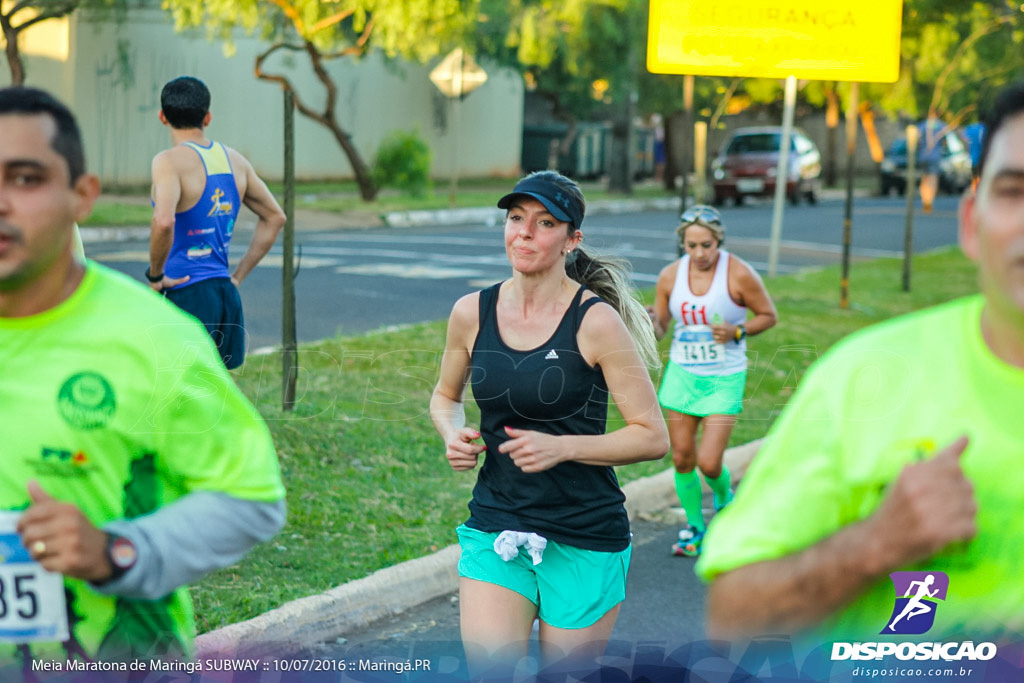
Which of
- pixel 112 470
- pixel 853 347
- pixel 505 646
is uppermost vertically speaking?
pixel 853 347

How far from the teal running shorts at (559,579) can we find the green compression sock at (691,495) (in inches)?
112

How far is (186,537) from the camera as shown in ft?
7.26

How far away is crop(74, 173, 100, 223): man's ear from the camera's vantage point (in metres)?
2.28

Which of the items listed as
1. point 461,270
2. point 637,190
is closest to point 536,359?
point 461,270

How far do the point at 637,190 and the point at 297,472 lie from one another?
1305 inches

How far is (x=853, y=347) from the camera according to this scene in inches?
77.3

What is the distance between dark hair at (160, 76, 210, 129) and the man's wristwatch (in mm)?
4745

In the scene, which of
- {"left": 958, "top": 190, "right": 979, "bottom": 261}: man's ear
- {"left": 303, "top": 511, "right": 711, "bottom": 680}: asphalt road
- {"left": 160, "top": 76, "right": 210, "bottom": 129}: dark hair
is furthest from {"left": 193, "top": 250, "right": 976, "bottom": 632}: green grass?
{"left": 958, "top": 190, "right": 979, "bottom": 261}: man's ear

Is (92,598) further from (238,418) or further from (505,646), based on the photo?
(505,646)

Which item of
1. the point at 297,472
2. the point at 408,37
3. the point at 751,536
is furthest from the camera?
the point at 408,37

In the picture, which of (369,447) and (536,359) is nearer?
(536,359)

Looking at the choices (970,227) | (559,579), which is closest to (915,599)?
(970,227)

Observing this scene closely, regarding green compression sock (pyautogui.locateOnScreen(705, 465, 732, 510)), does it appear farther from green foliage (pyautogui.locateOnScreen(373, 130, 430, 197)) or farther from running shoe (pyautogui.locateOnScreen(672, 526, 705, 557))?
green foliage (pyautogui.locateOnScreen(373, 130, 430, 197))

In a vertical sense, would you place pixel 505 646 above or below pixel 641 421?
below
